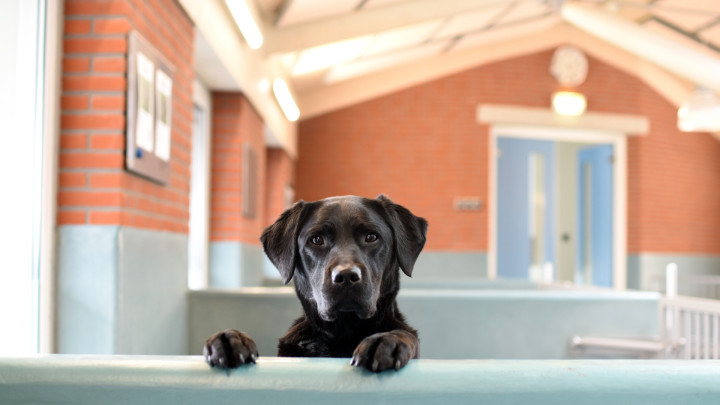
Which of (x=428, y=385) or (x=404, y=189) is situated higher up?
(x=404, y=189)

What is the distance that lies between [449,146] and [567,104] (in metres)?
1.57

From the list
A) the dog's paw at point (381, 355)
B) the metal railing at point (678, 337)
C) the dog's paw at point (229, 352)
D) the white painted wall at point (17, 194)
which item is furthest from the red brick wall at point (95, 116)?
the metal railing at point (678, 337)

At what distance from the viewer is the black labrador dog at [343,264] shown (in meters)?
1.56

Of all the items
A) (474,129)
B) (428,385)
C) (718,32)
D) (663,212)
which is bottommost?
(428,385)

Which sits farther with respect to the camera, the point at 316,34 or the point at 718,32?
the point at 718,32

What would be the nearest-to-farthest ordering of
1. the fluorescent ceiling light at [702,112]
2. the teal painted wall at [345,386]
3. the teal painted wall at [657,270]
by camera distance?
the teal painted wall at [345,386] < the fluorescent ceiling light at [702,112] < the teal painted wall at [657,270]

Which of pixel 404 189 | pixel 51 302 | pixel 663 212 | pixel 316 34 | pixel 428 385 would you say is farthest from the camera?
pixel 663 212

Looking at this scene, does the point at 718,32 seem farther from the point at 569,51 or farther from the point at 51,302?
the point at 51,302

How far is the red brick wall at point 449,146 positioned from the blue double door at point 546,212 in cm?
40

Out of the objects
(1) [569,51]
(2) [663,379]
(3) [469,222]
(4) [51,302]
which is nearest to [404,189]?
(3) [469,222]

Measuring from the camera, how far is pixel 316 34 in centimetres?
507

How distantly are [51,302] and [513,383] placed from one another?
1.65m

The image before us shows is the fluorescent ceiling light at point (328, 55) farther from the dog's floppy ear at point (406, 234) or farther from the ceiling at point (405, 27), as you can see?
the dog's floppy ear at point (406, 234)

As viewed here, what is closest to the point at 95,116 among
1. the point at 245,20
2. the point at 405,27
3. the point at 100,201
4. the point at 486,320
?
the point at 100,201
